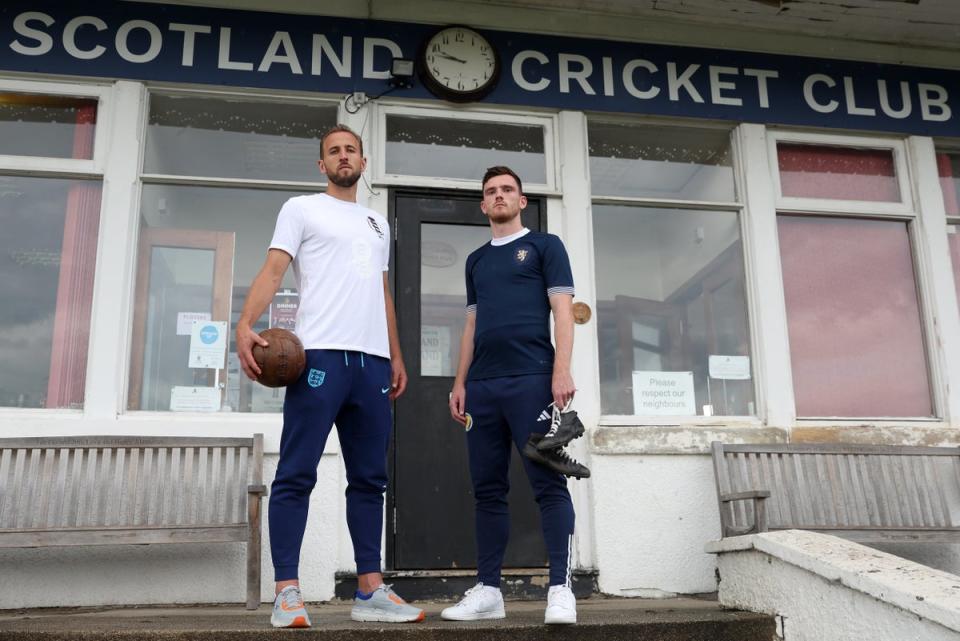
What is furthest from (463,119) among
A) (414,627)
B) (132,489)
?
(414,627)

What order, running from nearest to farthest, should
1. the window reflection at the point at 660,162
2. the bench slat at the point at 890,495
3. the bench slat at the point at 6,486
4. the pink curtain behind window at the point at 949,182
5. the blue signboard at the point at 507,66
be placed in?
the bench slat at the point at 6,486 → the bench slat at the point at 890,495 → the blue signboard at the point at 507,66 → the window reflection at the point at 660,162 → the pink curtain behind window at the point at 949,182

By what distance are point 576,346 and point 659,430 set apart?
0.71 m

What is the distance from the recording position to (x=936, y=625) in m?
3.06

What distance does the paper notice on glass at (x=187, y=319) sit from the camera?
5531 millimetres

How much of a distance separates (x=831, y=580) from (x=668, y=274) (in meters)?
2.93

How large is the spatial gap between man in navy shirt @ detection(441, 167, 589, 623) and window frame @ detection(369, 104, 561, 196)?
1.99 meters

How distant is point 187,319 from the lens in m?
5.55

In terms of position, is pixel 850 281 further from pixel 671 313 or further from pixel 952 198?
pixel 671 313

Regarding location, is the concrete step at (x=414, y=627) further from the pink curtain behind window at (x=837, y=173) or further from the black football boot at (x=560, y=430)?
the pink curtain behind window at (x=837, y=173)

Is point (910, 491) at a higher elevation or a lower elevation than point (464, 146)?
lower

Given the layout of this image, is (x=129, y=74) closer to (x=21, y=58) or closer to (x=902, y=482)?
(x=21, y=58)

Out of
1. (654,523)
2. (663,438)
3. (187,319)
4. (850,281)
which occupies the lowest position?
(654,523)

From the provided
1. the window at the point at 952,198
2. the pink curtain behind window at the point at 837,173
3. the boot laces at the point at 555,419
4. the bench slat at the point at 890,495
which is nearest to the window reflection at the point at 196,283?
the boot laces at the point at 555,419

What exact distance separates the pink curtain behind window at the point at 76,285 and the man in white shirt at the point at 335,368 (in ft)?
7.40
